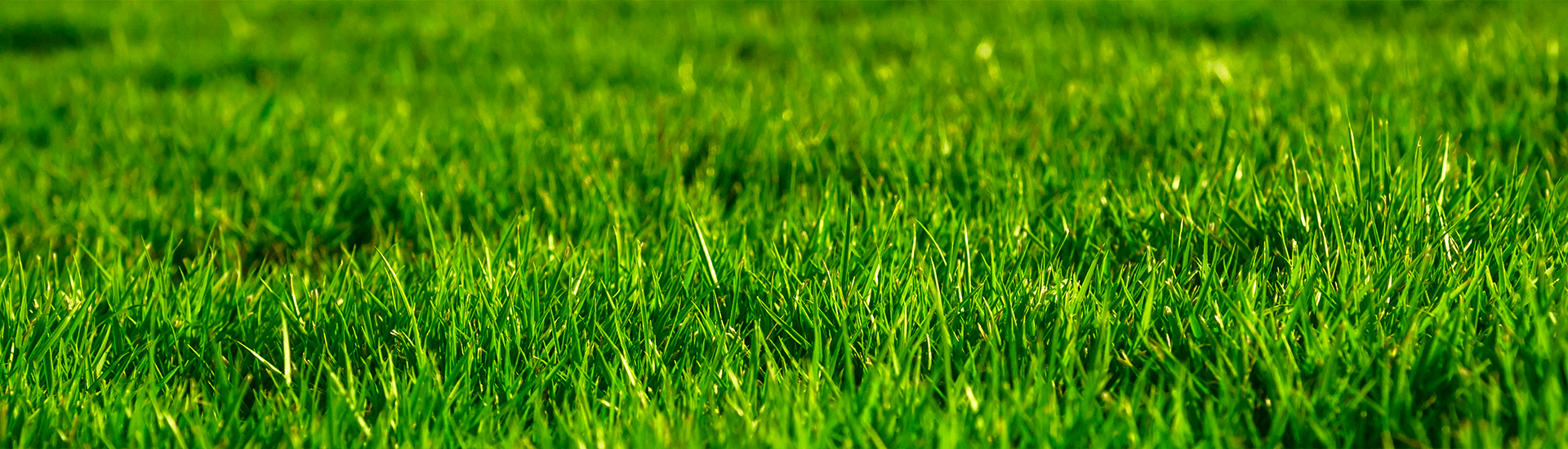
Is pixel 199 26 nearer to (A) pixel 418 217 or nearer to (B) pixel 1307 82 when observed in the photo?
(A) pixel 418 217

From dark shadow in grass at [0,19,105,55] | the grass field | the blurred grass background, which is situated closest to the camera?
the grass field

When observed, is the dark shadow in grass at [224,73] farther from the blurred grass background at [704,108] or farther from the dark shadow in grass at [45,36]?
the dark shadow in grass at [45,36]

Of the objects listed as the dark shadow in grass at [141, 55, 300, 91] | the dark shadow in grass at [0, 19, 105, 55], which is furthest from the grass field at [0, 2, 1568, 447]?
the dark shadow in grass at [0, 19, 105, 55]

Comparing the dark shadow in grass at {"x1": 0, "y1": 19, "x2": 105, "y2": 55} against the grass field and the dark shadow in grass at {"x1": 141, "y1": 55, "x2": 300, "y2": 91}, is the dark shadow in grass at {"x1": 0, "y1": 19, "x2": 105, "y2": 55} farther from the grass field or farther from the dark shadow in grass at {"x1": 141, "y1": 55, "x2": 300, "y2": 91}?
the grass field

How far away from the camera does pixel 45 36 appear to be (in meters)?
5.57

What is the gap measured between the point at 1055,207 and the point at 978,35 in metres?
2.37

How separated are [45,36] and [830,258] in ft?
16.9

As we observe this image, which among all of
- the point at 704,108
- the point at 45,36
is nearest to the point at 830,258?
the point at 704,108

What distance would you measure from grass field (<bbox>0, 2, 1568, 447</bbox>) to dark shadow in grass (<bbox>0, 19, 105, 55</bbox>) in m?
1.57

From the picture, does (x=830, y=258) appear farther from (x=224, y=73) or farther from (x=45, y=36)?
(x=45, y=36)

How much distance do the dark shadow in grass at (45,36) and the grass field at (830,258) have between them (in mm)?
1573

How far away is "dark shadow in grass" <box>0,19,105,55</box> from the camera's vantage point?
543 centimetres

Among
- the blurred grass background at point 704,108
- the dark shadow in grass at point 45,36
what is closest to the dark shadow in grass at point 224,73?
the blurred grass background at point 704,108

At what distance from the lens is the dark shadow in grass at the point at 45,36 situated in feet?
17.8
